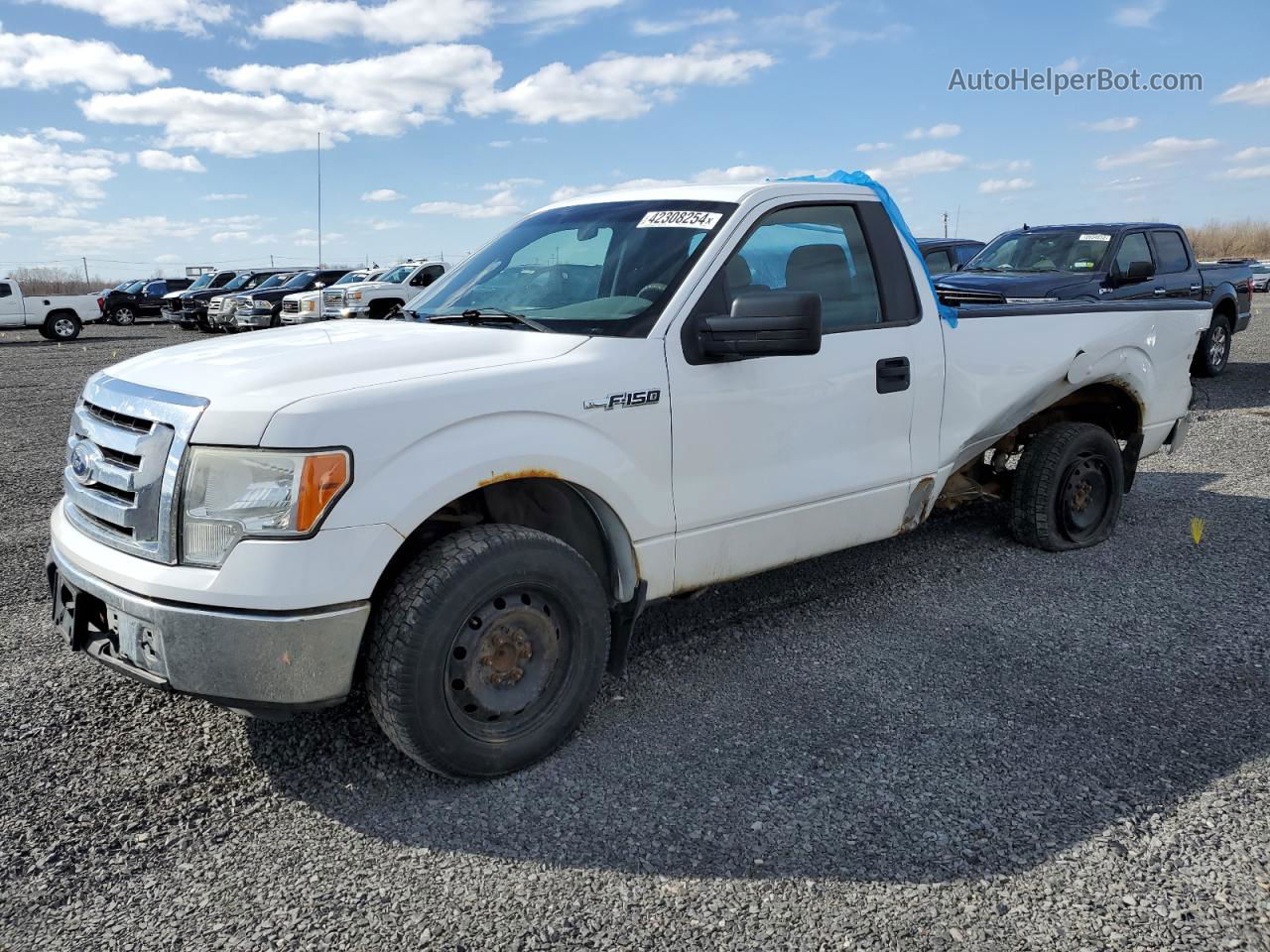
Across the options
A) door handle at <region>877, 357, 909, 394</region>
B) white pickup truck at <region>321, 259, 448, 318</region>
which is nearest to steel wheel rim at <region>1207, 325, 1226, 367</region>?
door handle at <region>877, 357, 909, 394</region>

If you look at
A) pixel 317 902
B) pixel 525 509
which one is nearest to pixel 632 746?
pixel 525 509

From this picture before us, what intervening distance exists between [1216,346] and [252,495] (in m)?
13.0

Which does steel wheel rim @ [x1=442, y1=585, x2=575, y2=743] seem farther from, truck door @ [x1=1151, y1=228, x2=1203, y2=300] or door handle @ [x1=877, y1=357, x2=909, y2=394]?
truck door @ [x1=1151, y1=228, x2=1203, y2=300]

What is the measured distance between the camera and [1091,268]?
10531 millimetres

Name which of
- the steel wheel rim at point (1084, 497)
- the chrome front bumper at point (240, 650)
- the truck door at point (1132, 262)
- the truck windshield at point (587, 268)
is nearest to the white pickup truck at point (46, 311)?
the truck door at point (1132, 262)

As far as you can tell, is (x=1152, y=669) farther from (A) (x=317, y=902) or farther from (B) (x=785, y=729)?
(A) (x=317, y=902)

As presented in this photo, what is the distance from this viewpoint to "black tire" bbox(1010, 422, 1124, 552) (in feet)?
18.0

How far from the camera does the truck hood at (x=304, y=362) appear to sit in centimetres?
287

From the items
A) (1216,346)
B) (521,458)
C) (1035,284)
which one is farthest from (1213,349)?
(521,458)

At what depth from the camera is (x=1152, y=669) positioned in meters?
4.11

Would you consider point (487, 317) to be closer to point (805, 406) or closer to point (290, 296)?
point (805, 406)

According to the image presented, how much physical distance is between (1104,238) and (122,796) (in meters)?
10.5

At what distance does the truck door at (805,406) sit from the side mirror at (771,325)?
0.59 feet

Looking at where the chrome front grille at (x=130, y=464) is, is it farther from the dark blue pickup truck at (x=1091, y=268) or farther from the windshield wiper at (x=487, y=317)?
the dark blue pickup truck at (x=1091, y=268)
